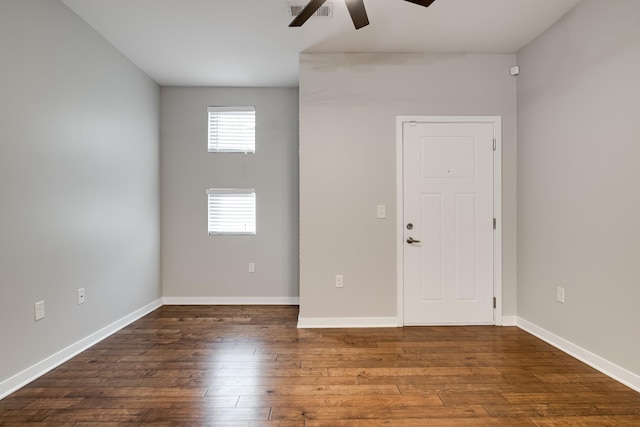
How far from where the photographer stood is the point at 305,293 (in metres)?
3.29

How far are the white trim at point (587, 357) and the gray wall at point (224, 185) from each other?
8.44ft

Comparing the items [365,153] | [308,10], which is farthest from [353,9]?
[365,153]

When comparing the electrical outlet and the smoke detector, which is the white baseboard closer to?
the smoke detector

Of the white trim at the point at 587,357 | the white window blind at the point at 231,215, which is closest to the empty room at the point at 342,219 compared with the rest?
the white trim at the point at 587,357

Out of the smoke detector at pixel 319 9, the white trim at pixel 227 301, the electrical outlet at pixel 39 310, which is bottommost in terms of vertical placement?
the white trim at pixel 227 301

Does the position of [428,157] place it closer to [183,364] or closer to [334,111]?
[334,111]

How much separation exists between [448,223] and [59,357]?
11.7 ft

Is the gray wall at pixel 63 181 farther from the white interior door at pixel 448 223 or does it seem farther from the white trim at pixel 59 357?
the white interior door at pixel 448 223

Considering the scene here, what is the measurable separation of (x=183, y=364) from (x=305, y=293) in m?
1.26

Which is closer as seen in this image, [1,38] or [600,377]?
[1,38]

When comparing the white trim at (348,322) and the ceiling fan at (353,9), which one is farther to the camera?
the white trim at (348,322)

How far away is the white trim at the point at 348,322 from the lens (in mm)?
3258

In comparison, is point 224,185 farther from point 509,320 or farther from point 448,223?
point 509,320

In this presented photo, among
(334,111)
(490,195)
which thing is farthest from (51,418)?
(490,195)
